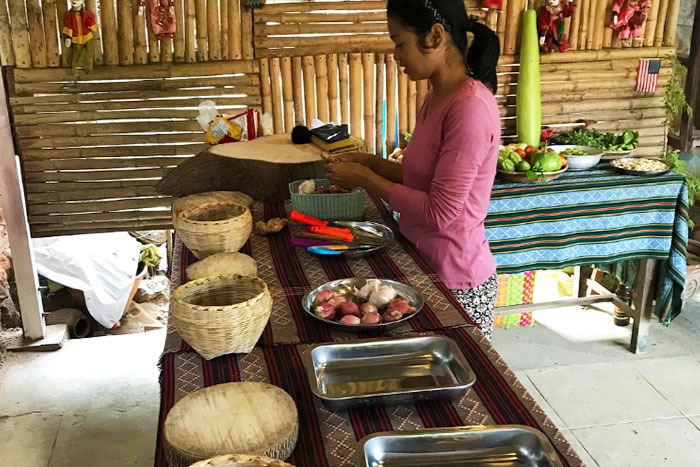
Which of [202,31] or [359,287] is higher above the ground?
[202,31]

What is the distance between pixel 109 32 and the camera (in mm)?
3982

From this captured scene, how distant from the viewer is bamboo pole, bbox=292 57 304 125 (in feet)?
13.9

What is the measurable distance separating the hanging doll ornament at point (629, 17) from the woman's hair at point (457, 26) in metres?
2.91

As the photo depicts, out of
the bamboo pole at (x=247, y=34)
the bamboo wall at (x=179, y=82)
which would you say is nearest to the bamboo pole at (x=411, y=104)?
the bamboo wall at (x=179, y=82)

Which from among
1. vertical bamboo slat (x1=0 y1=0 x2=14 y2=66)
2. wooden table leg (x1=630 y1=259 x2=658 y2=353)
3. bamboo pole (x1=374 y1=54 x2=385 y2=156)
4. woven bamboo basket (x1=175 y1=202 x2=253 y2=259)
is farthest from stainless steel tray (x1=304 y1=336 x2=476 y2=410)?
vertical bamboo slat (x1=0 y1=0 x2=14 y2=66)

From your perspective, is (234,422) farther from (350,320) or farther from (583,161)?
(583,161)

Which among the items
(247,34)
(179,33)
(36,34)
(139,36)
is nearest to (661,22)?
(247,34)

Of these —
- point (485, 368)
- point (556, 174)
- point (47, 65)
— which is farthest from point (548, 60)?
point (485, 368)

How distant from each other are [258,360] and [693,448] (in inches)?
97.8

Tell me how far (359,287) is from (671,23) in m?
3.91

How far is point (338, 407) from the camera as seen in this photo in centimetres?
132

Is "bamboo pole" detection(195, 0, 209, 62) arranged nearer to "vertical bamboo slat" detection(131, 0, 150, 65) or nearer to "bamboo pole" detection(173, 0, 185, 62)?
"bamboo pole" detection(173, 0, 185, 62)

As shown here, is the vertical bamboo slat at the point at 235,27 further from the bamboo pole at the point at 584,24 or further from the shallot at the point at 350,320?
the shallot at the point at 350,320

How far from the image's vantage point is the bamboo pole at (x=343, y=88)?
168 inches
